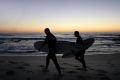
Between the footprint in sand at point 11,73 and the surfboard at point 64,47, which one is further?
the surfboard at point 64,47

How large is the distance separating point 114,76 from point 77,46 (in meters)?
1.94

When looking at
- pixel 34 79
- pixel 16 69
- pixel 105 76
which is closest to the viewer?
pixel 34 79

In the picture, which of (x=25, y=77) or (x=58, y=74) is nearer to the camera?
(x=25, y=77)

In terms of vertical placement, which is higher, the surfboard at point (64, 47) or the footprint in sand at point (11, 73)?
the surfboard at point (64, 47)

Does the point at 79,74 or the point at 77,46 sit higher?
the point at 77,46

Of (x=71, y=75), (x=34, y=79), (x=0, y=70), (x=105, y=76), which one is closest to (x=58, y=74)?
(x=71, y=75)

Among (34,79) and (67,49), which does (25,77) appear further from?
(67,49)

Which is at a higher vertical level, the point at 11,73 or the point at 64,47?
the point at 64,47

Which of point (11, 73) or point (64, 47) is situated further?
point (64, 47)

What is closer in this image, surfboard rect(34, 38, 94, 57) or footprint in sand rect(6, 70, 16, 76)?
footprint in sand rect(6, 70, 16, 76)

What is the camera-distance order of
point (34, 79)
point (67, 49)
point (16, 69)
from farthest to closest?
1. point (67, 49)
2. point (16, 69)
3. point (34, 79)

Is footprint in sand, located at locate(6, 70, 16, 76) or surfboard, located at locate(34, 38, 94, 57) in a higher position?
surfboard, located at locate(34, 38, 94, 57)

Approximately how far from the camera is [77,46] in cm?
934

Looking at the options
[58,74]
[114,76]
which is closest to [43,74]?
[58,74]
